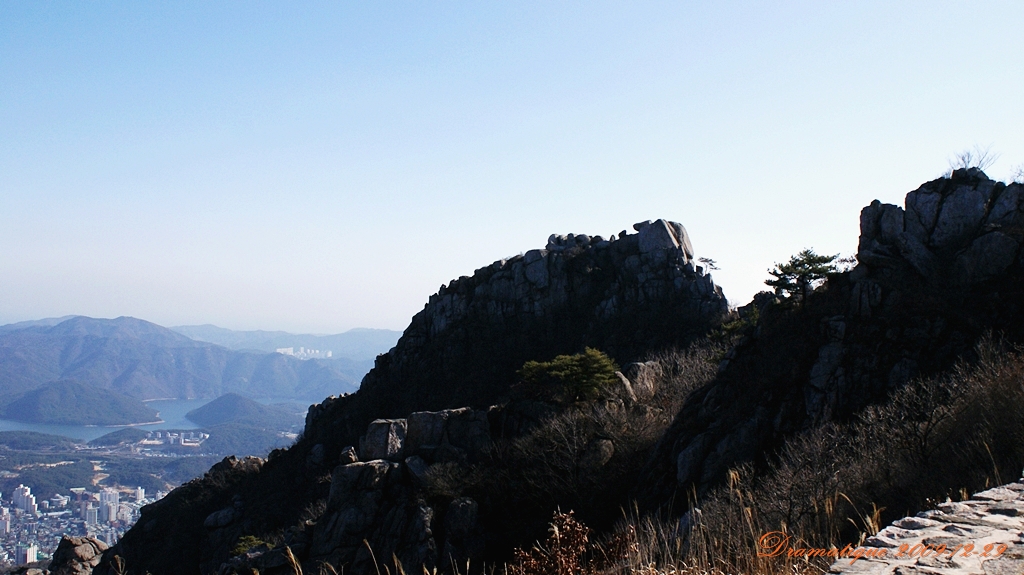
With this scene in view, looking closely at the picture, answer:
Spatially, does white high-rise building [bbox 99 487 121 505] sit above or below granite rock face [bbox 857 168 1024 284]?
below

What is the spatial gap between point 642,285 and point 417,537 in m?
33.7

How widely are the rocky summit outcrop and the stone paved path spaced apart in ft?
143

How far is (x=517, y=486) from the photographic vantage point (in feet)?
93.7

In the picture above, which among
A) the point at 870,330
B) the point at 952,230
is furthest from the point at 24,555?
the point at 952,230

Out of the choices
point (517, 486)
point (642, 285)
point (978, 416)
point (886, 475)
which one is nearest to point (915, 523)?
point (886, 475)

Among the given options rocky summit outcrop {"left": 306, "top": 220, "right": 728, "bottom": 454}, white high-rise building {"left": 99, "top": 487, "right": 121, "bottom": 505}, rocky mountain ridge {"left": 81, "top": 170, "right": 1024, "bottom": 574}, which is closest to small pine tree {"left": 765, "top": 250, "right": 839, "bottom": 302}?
rocky mountain ridge {"left": 81, "top": 170, "right": 1024, "bottom": 574}

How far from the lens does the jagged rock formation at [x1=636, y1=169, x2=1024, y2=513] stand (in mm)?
21609

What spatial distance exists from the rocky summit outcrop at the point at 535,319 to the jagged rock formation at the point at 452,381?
112 millimetres

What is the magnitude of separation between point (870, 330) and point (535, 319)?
3631 cm

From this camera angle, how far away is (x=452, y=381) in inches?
2156

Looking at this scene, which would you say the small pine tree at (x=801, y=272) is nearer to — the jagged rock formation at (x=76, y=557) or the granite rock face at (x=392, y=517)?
the granite rock face at (x=392, y=517)

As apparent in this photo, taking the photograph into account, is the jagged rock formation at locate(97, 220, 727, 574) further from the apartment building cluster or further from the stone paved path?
the apartment building cluster

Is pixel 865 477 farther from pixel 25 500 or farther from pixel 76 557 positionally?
pixel 25 500

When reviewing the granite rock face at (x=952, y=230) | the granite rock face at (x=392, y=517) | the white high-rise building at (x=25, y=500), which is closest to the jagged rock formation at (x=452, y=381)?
the granite rock face at (x=392, y=517)
